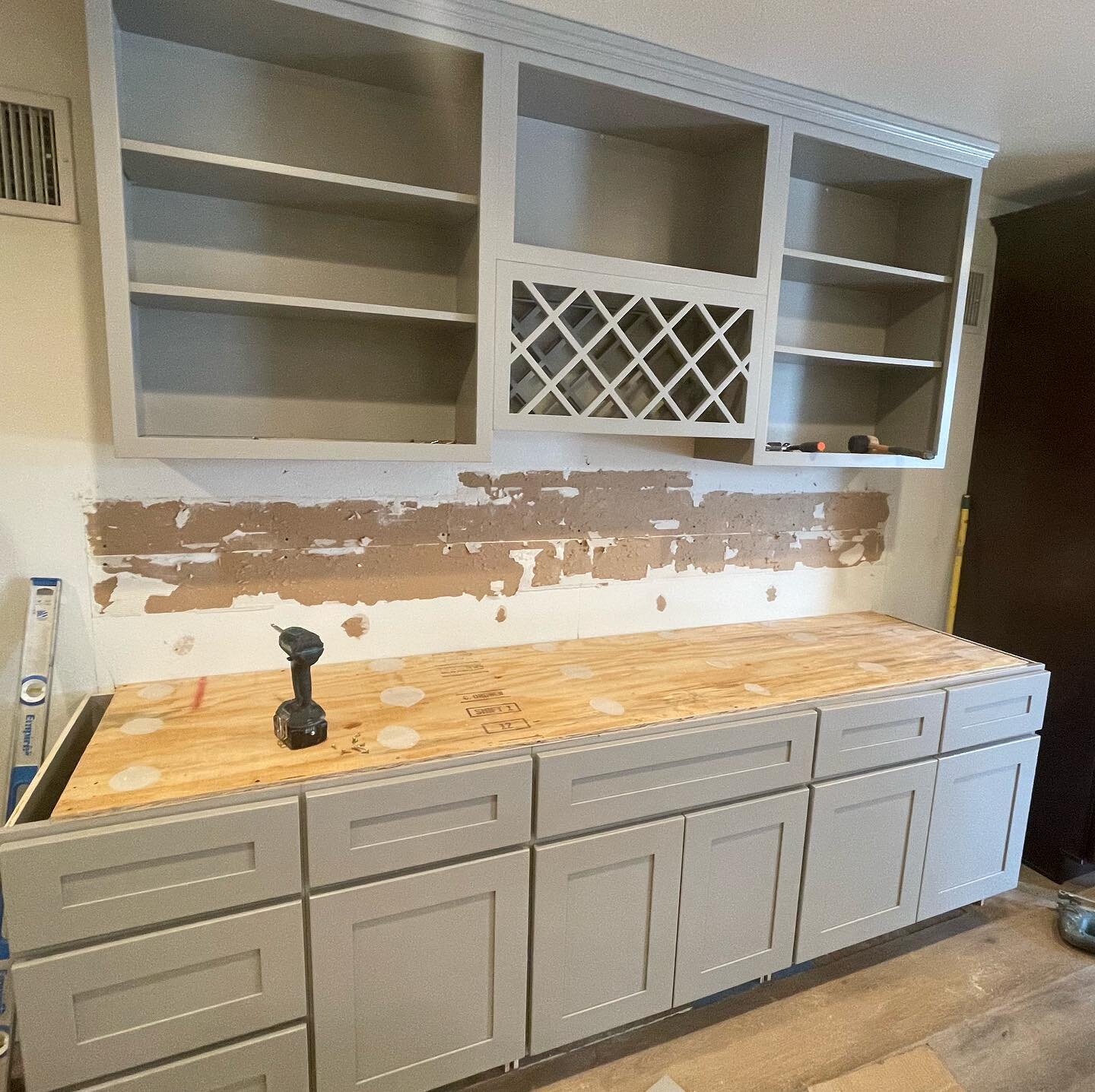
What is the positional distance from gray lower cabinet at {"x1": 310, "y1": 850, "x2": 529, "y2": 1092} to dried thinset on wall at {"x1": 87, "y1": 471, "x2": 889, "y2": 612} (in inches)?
30.5

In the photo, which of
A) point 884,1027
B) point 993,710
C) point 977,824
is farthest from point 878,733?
point 884,1027

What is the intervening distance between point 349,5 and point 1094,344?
232 centimetres

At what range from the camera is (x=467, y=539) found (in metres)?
2.01

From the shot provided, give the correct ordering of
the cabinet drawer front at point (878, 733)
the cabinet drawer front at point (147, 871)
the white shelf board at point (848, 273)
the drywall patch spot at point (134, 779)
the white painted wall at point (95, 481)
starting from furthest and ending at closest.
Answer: the white shelf board at point (848, 273) → the cabinet drawer front at point (878, 733) → the white painted wall at point (95, 481) → the drywall patch spot at point (134, 779) → the cabinet drawer front at point (147, 871)

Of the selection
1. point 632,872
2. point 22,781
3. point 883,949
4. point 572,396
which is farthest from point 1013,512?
point 22,781

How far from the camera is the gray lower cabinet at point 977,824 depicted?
2072mm

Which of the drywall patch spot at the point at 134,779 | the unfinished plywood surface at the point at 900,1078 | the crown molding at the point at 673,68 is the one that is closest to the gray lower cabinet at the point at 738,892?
the unfinished plywood surface at the point at 900,1078

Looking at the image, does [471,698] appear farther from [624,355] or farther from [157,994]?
[624,355]

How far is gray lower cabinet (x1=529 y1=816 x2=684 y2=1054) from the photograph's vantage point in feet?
5.17

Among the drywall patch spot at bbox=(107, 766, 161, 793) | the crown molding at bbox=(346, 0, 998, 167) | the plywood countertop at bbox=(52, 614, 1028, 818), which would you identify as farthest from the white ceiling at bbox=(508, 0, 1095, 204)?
the drywall patch spot at bbox=(107, 766, 161, 793)

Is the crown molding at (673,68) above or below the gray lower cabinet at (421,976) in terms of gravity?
above

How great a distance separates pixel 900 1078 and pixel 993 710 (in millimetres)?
987

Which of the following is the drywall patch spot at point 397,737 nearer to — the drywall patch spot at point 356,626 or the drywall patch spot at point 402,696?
the drywall patch spot at point 402,696

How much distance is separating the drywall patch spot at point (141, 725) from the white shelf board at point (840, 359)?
70.1 inches
